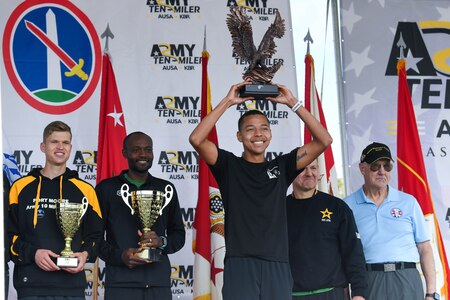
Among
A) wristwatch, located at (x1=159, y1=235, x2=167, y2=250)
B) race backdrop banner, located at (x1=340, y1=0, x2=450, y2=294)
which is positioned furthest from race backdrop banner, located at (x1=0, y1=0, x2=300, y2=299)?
wristwatch, located at (x1=159, y1=235, x2=167, y2=250)

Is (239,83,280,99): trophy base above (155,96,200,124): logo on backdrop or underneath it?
underneath

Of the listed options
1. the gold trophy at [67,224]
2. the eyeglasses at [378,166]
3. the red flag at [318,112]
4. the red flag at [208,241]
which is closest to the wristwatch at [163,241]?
the gold trophy at [67,224]

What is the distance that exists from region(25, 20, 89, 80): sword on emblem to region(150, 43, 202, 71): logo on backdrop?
0.58m

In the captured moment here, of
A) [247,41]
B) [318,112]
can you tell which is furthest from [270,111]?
[247,41]

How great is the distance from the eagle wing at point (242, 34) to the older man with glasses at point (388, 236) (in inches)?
48.9

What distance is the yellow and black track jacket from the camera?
13.7 feet

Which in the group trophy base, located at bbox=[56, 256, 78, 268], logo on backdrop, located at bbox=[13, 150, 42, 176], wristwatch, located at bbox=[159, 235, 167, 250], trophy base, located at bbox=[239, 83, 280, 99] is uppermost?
trophy base, located at bbox=[239, 83, 280, 99]

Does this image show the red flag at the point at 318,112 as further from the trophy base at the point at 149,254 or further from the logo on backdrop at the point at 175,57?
the trophy base at the point at 149,254

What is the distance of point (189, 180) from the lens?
6344 mm

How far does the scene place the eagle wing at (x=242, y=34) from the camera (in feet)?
14.2

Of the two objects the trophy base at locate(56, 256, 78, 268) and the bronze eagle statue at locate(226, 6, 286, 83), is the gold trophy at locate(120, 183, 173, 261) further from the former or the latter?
the bronze eagle statue at locate(226, 6, 286, 83)

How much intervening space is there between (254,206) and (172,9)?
300 centimetres

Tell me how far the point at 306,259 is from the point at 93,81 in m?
2.59

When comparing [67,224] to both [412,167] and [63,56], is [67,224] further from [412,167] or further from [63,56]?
[412,167]
